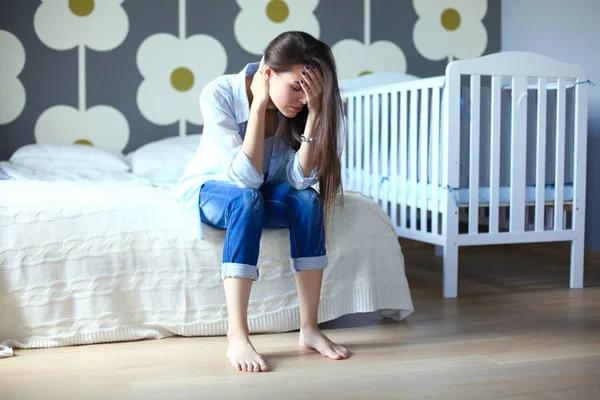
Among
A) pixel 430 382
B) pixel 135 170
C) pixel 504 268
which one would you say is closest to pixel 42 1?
pixel 135 170

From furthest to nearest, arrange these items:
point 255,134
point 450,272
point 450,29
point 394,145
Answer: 1. point 450,29
2. point 394,145
3. point 450,272
4. point 255,134

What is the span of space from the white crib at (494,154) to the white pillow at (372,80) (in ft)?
2.61

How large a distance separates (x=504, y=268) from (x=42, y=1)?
92.6 inches

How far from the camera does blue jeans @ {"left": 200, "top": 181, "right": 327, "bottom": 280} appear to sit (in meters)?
1.65

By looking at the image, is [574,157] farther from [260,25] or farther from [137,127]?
[137,127]

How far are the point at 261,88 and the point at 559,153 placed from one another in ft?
4.33

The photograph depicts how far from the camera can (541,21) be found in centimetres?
365

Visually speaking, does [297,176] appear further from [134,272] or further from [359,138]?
[359,138]

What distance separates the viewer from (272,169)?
1.86 meters

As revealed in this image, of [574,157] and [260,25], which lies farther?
[260,25]

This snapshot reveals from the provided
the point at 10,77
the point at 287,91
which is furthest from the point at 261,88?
the point at 10,77

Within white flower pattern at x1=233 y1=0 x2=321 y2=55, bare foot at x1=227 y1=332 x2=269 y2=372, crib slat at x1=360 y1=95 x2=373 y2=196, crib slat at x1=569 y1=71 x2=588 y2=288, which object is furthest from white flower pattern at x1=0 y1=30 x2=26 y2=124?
crib slat at x1=569 y1=71 x2=588 y2=288

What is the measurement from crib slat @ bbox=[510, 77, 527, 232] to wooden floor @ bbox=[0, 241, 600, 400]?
0.35m

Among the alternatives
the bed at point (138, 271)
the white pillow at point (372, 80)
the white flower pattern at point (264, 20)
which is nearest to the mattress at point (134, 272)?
the bed at point (138, 271)
